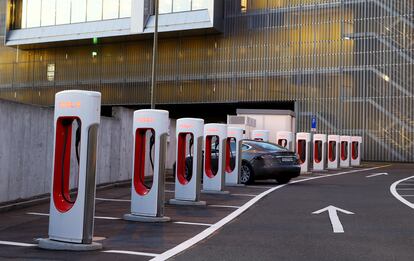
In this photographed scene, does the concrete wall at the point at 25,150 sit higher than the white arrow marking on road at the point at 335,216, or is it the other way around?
the concrete wall at the point at 25,150

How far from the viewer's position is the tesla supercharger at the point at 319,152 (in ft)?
93.6

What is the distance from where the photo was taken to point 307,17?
48.7 metres

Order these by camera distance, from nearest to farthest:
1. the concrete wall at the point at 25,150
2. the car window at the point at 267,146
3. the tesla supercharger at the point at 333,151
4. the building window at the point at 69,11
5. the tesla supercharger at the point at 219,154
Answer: the concrete wall at the point at 25,150 → the tesla supercharger at the point at 219,154 → the car window at the point at 267,146 → the tesla supercharger at the point at 333,151 → the building window at the point at 69,11

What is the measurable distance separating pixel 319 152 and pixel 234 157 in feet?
39.1

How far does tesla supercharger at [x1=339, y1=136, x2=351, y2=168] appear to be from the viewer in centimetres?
3362

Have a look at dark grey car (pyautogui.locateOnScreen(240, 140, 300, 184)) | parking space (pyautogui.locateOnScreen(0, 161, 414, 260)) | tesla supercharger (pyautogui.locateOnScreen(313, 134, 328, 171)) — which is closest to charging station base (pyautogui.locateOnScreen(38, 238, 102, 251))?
parking space (pyautogui.locateOnScreen(0, 161, 414, 260))

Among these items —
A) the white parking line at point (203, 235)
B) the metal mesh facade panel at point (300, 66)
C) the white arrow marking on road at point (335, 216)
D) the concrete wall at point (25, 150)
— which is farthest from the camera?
the metal mesh facade panel at point (300, 66)

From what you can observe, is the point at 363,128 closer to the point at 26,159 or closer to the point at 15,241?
the point at 26,159

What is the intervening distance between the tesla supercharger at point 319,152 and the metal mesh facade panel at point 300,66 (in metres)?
18.2

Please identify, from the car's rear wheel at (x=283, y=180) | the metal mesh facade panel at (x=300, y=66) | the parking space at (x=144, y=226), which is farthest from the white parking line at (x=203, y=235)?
the metal mesh facade panel at (x=300, y=66)

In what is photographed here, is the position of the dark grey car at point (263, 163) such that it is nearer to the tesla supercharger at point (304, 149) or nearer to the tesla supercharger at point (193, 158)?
the tesla supercharger at point (193, 158)

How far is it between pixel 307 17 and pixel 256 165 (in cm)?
3323

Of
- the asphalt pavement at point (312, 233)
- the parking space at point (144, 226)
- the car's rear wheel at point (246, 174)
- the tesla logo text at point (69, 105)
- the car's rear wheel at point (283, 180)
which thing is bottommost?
the parking space at point (144, 226)

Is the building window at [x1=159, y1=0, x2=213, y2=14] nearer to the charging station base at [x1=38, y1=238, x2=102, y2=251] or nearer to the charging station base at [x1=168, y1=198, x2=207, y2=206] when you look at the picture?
the charging station base at [x1=168, y1=198, x2=207, y2=206]
